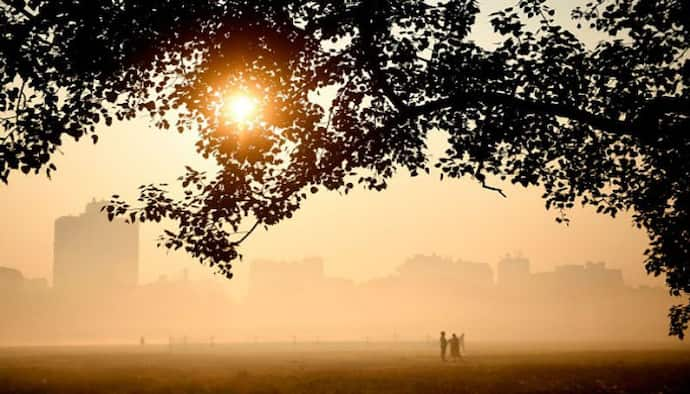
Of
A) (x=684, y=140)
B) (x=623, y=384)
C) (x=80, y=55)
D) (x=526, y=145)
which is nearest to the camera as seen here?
(x=80, y=55)

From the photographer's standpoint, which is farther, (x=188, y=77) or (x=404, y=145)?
(x=404, y=145)

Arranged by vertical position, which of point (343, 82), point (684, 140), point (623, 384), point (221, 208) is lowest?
point (623, 384)

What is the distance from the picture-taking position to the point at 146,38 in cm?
1573

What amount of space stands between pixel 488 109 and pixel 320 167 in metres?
4.11

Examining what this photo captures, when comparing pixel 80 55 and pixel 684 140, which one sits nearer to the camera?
pixel 80 55

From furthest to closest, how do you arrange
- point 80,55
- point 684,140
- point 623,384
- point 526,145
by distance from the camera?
1. point 623,384
2. point 526,145
3. point 684,140
4. point 80,55

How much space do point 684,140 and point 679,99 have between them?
1.66m

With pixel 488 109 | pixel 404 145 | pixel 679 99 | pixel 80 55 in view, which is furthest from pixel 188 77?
pixel 679 99

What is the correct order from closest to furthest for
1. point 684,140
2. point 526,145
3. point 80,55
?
point 80,55 < point 684,140 < point 526,145

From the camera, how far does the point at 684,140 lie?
16.6 m

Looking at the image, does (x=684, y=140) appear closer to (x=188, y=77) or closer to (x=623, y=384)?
(x=188, y=77)

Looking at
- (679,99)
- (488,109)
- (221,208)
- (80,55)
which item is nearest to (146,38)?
(80,55)

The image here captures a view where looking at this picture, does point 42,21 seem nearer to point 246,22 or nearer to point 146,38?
point 146,38

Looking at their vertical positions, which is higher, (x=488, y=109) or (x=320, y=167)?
(x=488, y=109)
